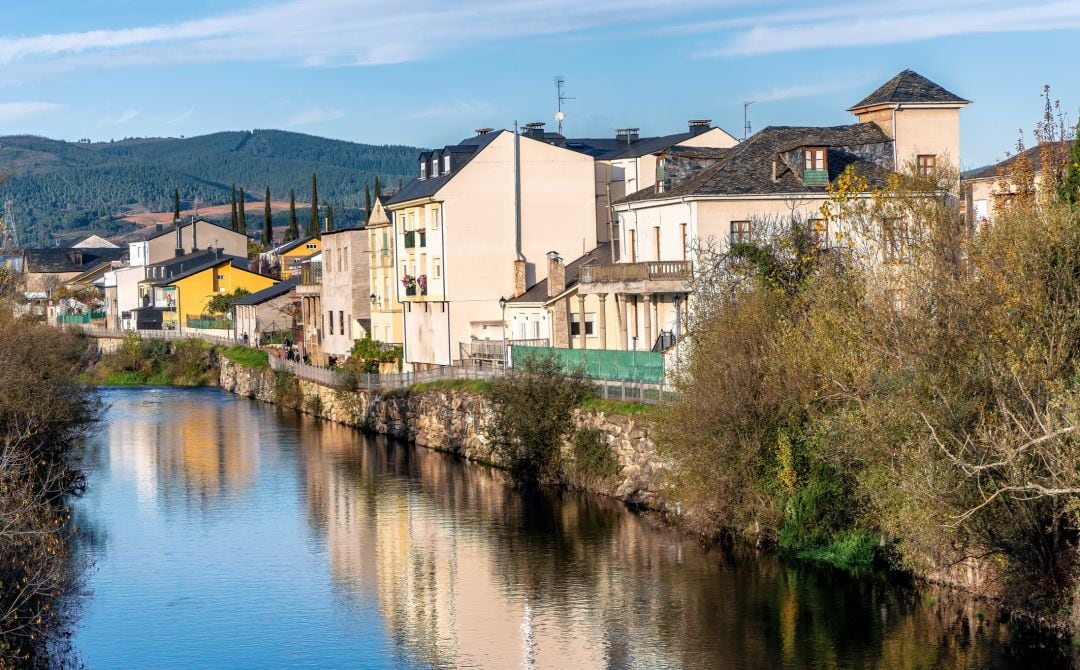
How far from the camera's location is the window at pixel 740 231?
47.0 m

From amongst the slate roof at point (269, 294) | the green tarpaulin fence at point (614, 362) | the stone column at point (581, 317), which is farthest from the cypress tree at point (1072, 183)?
the slate roof at point (269, 294)

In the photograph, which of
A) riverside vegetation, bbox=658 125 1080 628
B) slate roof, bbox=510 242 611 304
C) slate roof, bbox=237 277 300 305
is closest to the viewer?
riverside vegetation, bbox=658 125 1080 628

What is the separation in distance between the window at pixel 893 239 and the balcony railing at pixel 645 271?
13.4 metres

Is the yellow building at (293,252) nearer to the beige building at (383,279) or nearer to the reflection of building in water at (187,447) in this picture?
the reflection of building in water at (187,447)

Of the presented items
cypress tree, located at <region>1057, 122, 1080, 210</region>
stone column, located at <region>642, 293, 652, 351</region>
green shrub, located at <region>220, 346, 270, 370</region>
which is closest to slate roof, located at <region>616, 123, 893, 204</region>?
stone column, located at <region>642, 293, 652, 351</region>

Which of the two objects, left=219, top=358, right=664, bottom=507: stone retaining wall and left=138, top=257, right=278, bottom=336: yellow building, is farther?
left=138, top=257, right=278, bottom=336: yellow building

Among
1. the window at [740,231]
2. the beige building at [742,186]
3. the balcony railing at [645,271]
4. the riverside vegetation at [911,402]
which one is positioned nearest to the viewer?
the riverside vegetation at [911,402]

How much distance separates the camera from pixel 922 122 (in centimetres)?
5147

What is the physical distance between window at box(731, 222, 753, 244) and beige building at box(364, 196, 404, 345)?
23.5m

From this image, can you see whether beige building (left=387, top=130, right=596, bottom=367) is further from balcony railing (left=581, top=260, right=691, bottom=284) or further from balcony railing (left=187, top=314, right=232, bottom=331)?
balcony railing (left=187, top=314, right=232, bottom=331)

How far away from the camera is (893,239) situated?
32.3 m

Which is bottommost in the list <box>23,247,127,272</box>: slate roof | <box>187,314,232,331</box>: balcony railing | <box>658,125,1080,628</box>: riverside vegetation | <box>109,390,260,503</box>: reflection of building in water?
<box>109,390,260,503</box>: reflection of building in water

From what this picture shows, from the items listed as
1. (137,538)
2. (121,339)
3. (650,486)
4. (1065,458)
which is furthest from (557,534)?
(121,339)

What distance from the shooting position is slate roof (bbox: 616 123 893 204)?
48.2 m
